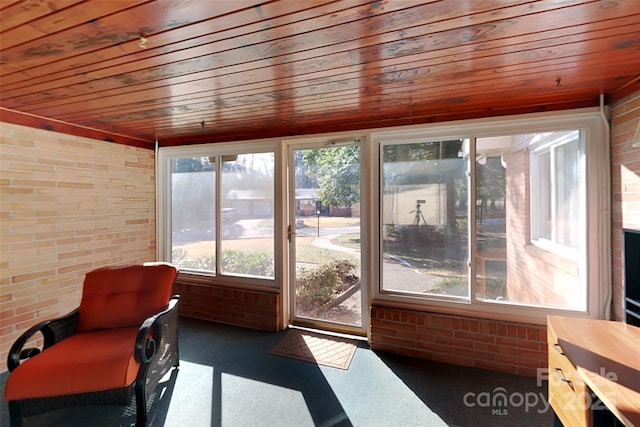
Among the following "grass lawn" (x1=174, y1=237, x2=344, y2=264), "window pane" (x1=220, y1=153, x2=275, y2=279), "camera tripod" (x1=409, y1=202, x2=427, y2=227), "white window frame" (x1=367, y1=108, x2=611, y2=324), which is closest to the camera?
"white window frame" (x1=367, y1=108, x2=611, y2=324)

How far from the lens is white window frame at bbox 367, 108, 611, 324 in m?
2.12

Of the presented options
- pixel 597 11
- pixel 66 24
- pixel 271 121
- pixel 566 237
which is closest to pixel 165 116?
pixel 271 121

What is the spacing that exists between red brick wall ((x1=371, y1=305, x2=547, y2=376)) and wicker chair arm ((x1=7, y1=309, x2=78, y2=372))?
2.50 meters

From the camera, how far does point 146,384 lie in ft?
5.99

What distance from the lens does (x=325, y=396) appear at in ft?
6.60

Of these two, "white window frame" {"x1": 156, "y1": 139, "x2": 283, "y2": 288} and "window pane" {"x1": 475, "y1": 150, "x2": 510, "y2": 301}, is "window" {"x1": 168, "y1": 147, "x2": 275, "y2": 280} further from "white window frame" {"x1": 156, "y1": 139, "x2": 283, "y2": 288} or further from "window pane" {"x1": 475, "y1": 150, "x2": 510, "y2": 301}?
"window pane" {"x1": 475, "y1": 150, "x2": 510, "y2": 301}

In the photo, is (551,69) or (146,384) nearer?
(551,69)

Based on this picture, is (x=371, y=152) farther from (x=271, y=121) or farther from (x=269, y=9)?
(x=269, y=9)

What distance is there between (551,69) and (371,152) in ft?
4.79

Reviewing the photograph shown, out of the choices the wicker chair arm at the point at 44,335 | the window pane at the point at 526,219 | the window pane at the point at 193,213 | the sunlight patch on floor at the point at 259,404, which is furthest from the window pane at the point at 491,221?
the wicker chair arm at the point at 44,335

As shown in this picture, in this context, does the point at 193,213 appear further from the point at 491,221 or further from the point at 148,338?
the point at 491,221

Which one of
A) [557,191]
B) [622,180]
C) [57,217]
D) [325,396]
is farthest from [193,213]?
[622,180]

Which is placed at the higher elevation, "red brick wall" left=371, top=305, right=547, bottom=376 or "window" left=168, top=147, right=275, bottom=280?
"window" left=168, top=147, right=275, bottom=280

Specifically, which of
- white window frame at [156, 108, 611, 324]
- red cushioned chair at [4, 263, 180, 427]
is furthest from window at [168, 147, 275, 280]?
red cushioned chair at [4, 263, 180, 427]
